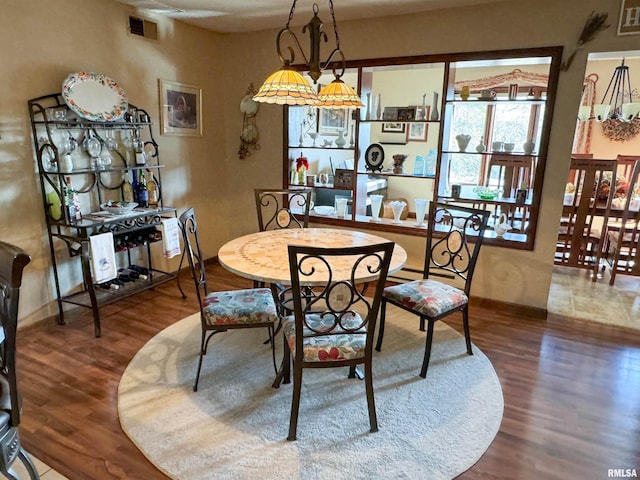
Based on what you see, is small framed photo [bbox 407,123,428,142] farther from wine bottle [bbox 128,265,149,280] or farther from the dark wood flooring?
wine bottle [bbox 128,265,149,280]

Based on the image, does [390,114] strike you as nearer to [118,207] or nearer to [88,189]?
[118,207]

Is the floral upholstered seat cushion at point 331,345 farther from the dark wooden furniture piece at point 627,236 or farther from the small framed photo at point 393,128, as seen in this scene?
the small framed photo at point 393,128

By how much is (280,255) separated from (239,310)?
15.9 inches

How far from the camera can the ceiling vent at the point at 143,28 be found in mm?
3607

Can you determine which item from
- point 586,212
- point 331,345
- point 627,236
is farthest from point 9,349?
point 627,236

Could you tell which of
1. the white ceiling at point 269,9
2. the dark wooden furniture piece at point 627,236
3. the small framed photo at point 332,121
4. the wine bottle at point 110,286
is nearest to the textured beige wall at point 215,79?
the white ceiling at point 269,9

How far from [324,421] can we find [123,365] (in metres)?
1.37

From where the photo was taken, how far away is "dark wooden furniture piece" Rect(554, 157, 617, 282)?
416 centimetres

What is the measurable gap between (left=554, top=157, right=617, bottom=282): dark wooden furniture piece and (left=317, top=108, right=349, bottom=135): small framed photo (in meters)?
2.53

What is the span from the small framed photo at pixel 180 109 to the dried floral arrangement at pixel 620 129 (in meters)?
5.54

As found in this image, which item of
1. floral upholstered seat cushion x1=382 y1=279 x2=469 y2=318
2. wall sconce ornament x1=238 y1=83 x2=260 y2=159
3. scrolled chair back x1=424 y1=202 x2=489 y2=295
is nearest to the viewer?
floral upholstered seat cushion x1=382 y1=279 x2=469 y2=318

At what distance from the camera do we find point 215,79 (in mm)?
4539

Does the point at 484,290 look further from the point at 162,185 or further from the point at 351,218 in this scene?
the point at 162,185

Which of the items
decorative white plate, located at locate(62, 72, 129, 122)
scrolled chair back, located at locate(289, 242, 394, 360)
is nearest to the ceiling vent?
decorative white plate, located at locate(62, 72, 129, 122)
